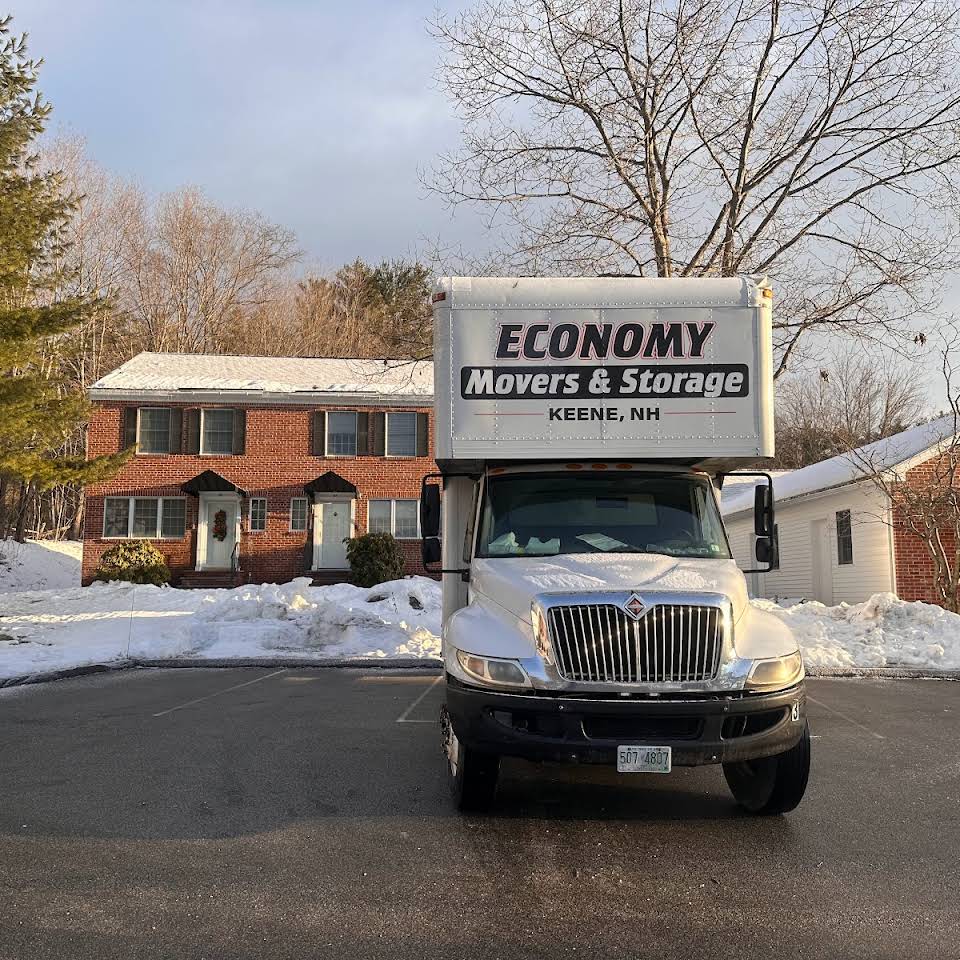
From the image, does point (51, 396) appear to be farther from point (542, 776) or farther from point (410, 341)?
point (542, 776)

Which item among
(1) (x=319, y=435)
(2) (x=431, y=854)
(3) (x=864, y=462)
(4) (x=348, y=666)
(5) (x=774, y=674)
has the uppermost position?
(1) (x=319, y=435)

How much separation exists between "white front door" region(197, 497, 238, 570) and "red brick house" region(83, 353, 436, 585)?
32 millimetres

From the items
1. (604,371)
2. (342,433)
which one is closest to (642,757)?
(604,371)

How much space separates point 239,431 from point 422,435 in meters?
5.88

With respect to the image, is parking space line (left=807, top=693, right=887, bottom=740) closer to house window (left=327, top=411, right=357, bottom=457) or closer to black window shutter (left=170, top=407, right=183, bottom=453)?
house window (left=327, top=411, right=357, bottom=457)

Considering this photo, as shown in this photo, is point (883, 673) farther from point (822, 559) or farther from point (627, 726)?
point (822, 559)

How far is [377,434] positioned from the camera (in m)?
29.5

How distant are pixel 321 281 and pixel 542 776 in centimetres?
5047

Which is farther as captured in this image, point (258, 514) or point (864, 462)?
point (258, 514)

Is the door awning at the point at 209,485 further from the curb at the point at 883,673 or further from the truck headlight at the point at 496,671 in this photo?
the truck headlight at the point at 496,671

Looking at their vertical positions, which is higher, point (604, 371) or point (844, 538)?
point (604, 371)

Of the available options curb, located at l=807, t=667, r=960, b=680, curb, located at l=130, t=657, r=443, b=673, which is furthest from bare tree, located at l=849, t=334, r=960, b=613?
curb, located at l=130, t=657, r=443, b=673

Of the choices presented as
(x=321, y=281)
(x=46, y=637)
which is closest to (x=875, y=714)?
(x=46, y=637)

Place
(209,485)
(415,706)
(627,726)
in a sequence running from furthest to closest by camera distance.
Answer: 1. (209,485)
2. (415,706)
3. (627,726)
